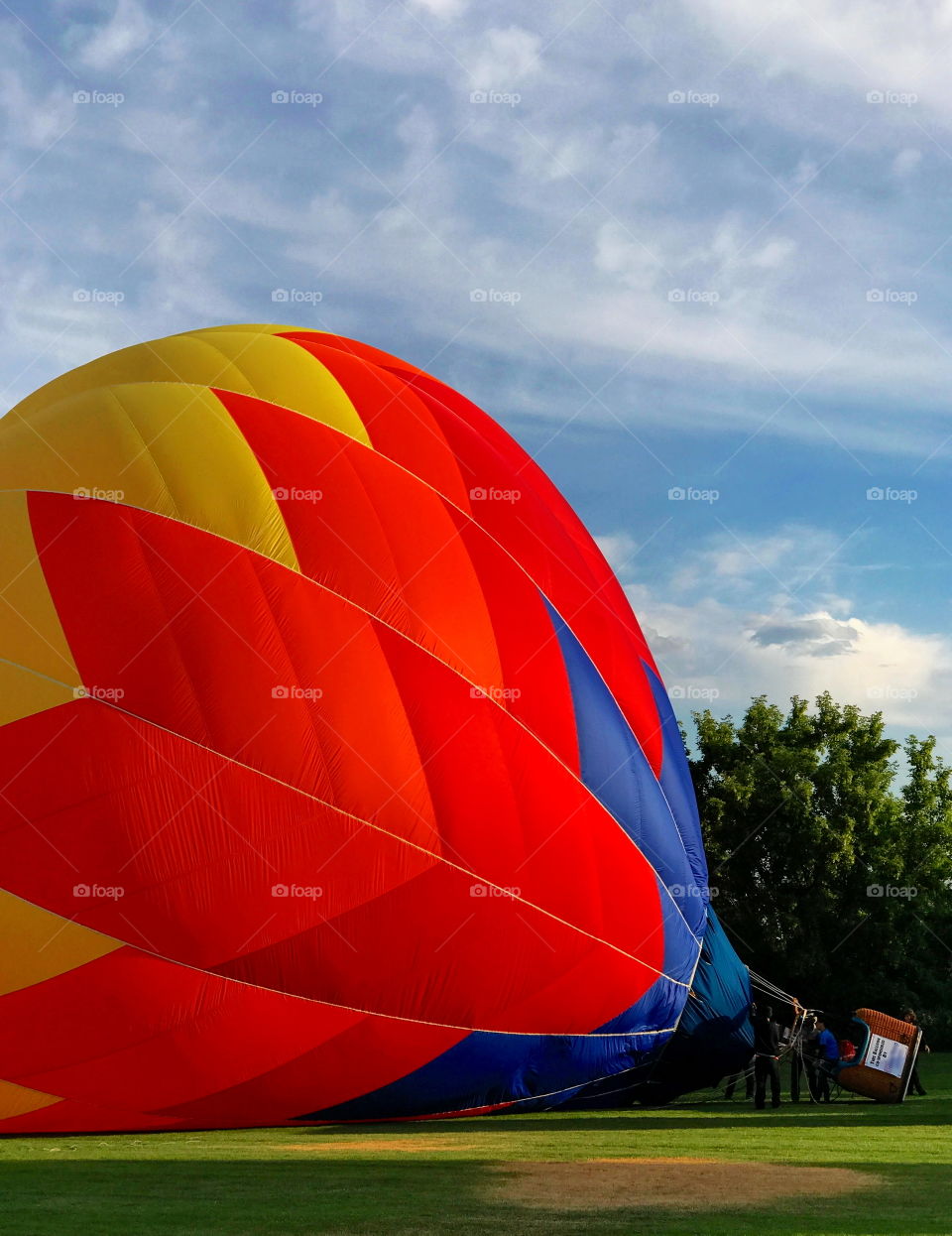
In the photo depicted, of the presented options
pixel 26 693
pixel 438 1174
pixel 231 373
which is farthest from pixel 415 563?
pixel 438 1174

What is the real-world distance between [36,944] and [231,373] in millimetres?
6652

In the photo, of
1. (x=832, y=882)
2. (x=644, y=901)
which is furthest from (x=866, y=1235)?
(x=832, y=882)

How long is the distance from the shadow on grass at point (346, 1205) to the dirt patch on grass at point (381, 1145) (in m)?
1.02

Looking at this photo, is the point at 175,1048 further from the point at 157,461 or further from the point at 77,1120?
the point at 157,461

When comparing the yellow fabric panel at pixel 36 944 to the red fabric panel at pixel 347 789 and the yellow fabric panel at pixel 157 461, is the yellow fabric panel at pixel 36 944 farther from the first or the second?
the yellow fabric panel at pixel 157 461

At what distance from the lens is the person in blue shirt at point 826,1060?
638 inches

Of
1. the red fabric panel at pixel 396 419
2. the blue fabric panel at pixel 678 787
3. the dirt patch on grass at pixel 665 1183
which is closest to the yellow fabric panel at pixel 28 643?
the red fabric panel at pixel 396 419

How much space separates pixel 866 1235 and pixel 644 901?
7550 millimetres

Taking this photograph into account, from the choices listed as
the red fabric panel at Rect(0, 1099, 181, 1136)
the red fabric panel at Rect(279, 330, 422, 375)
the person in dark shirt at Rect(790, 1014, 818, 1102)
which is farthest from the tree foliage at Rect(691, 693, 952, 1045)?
the red fabric panel at Rect(0, 1099, 181, 1136)

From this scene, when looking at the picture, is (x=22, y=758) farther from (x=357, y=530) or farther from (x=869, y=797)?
(x=869, y=797)

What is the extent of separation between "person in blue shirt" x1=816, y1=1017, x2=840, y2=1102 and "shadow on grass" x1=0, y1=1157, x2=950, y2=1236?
6881mm

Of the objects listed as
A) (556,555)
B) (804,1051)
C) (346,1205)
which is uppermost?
(556,555)

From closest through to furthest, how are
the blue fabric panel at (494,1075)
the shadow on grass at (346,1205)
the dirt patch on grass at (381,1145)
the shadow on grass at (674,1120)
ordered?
the shadow on grass at (346,1205) < the dirt patch on grass at (381,1145) < the shadow on grass at (674,1120) < the blue fabric panel at (494,1075)

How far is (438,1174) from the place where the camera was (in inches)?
361
